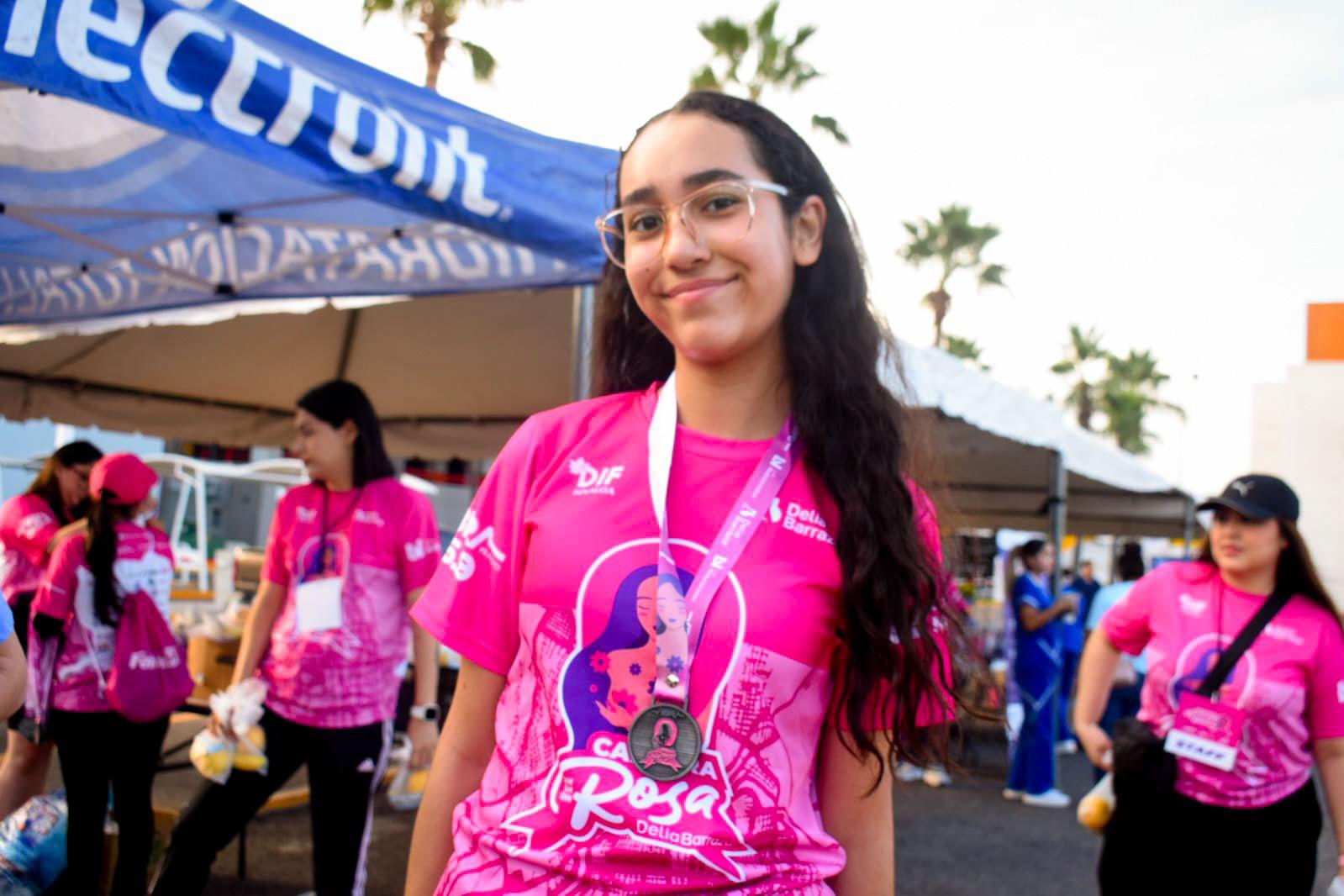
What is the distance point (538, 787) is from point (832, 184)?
0.98 m

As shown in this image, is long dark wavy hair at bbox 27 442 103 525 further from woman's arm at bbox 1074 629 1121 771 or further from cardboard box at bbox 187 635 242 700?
woman's arm at bbox 1074 629 1121 771

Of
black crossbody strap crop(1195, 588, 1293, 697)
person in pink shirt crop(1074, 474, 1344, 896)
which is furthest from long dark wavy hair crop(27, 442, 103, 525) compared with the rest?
black crossbody strap crop(1195, 588, 1293, 697)

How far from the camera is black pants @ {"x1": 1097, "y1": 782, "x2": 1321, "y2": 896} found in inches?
125

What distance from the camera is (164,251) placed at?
190 inches

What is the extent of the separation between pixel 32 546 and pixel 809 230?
4.45 metres

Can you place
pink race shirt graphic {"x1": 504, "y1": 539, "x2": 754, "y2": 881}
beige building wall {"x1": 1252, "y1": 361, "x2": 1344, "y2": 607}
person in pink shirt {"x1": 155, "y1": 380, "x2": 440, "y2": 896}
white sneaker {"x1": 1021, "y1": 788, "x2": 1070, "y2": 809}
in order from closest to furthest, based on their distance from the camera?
pink race shirt graphic {"x1": 504, "y1": 539, "x2": 754, "y2": 881} < person in pink shirt {"x1": 155, "y1": 380, "x2": 440, "y2": 896} < white sneaker {"x1": 1021, "y1": 788, "x2": 1070, "y2": 809} < beige building wall {"x1": 1252, "y1": 361, "x2": 1344, "y2": 607}

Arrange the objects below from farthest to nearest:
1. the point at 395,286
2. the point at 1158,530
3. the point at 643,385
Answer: the point at 1158,530
the point at 395,286
the point at 643,385

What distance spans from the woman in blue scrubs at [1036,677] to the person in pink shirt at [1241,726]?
16.6 ft

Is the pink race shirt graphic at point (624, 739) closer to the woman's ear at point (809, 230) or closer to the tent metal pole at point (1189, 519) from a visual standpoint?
the woman's ear at point (809, 230)

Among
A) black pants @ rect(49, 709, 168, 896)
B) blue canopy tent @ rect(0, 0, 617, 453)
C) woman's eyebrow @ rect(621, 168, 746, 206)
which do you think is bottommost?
black pants @ rect(49, 709, 168, 896)

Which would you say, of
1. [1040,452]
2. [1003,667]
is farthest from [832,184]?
[1040,452]

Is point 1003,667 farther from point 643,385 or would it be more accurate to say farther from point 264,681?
point 643,385

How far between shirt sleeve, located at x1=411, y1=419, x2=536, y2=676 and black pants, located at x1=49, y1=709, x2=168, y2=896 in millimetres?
3098

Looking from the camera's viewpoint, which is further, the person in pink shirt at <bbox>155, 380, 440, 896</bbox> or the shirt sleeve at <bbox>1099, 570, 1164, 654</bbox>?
the shirt sleeve at <bbox>1099, 570, 1164, 654</bbox>
